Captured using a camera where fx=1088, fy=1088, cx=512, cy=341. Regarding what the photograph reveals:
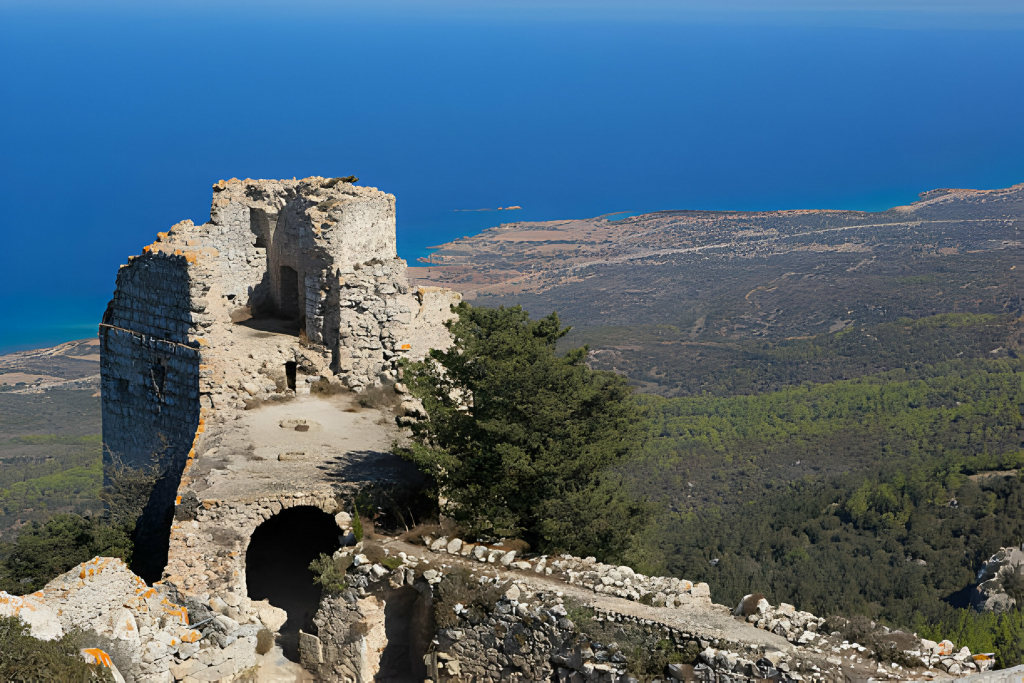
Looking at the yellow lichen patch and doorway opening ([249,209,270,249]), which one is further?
doorway opening ([249,209,270,249])

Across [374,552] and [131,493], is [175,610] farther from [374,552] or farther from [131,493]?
[131,493]

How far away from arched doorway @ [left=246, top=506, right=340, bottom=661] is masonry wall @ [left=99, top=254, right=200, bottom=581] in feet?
4.72

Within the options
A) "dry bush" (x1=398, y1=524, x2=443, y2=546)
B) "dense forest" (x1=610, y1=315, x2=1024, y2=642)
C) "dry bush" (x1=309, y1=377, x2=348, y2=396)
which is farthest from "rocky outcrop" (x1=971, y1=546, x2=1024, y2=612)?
"dry bush" (x1=309, y1=377, x2=348, y2=396)

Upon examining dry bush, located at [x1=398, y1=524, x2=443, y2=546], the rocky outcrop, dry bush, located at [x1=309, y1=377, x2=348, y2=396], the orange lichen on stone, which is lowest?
the rocky outcrop

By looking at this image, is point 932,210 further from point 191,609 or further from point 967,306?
point 191,609

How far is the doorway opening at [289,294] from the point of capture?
65.7ft

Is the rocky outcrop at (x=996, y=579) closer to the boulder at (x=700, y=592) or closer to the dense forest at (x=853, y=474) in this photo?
the dense forest at (x=853, y=474)

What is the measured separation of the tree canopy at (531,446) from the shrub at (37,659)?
15.4 feet

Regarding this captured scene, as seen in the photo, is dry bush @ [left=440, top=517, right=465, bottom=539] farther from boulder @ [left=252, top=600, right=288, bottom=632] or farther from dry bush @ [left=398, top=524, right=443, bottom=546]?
boulder @ [left=252, top=600, right=288, bottom=632]

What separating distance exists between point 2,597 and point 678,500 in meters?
26.7

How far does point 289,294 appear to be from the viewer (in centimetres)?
2025

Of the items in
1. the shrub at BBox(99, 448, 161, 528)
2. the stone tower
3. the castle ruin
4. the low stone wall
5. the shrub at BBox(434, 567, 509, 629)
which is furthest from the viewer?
the stone tower

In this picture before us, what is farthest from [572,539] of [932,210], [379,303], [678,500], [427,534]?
[932,210]

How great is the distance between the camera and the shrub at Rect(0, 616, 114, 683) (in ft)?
37.6
